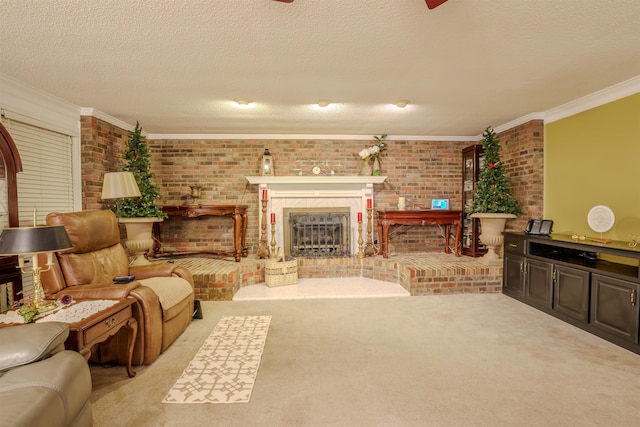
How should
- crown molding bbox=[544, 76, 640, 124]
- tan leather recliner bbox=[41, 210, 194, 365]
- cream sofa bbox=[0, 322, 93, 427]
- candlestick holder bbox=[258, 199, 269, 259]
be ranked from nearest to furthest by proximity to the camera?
cream sofa bbox=[0, 322, 93, 427], tan leather recliner bbox=[41, 210, 194, 365], crown molding bbox=[544, 76, 640, 124], candlestick holder bbox=[258, 199, 269, 259]

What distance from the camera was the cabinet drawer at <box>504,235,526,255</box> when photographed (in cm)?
385

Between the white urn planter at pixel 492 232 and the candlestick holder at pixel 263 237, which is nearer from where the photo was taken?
the white urn planter at pixel 492 232

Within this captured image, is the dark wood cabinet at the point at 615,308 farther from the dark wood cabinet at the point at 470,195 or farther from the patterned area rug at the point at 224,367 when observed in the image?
the patterned area rug at the point at 224,367

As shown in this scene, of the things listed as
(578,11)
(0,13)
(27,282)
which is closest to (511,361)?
(578,11)

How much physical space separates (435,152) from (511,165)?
1234 mm

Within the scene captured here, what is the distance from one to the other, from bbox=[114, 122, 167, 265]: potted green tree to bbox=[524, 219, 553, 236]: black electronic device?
4.72 meters

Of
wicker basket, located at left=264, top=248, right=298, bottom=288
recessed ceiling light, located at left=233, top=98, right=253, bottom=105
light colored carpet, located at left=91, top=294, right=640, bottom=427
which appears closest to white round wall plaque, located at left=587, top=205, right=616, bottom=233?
light colored carpet, located at left=91, top=294, right=640, bottom=427

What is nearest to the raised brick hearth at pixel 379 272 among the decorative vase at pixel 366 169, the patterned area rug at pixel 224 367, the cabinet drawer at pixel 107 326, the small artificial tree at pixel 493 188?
the small artificial tree at pixel 493 188

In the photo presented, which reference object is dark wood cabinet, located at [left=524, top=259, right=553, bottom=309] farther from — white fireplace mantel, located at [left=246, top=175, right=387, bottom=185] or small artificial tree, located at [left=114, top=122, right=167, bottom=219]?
small artificial tree, located at [left=114, top=122, right=167, bottom=219]

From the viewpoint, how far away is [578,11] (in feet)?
6.51

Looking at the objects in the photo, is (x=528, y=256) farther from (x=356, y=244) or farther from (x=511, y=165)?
(x=356, y=244)

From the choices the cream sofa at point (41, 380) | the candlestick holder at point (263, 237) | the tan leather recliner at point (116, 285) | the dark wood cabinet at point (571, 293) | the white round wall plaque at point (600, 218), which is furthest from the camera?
the candlestick holder at point (263, 237)

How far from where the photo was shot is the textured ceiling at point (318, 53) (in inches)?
77.5

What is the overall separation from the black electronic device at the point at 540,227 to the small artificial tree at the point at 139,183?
476 centimetres
